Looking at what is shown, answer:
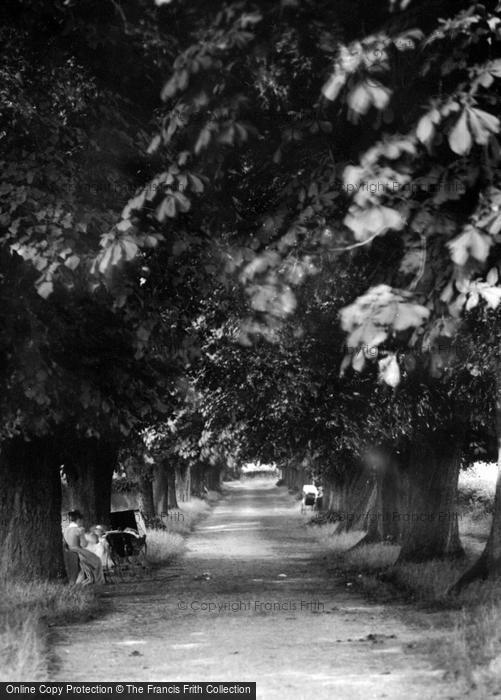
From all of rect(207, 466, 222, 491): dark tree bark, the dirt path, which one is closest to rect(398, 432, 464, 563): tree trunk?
the dirt path

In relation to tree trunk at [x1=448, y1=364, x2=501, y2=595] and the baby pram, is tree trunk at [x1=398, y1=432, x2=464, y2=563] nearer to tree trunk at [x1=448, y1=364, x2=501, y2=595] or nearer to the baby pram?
the baby pram

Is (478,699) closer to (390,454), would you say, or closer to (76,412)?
(76,412)

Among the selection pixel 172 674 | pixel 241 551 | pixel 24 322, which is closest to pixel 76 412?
pixel 24 322

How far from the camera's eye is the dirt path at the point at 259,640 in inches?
348

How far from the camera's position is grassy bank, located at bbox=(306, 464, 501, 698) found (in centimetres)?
879

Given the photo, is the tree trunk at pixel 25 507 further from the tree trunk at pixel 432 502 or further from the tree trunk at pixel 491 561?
the tree trunk at pixel 432 502

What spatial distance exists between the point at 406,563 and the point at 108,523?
819 centimetres

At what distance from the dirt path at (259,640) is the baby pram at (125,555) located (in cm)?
109

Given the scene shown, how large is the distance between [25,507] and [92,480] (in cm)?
783

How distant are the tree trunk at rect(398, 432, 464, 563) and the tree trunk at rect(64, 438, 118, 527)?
6.35 m

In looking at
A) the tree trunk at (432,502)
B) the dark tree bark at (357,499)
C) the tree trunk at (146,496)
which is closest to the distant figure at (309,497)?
the dark tree bark at (357,499)

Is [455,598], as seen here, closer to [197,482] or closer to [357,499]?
[357,499]

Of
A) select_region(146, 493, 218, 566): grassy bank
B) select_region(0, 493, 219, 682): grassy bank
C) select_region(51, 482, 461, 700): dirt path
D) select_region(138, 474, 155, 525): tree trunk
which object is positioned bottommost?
select_region(146, 493, 218, 566): grassy bank

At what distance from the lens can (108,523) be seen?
83.5ft
